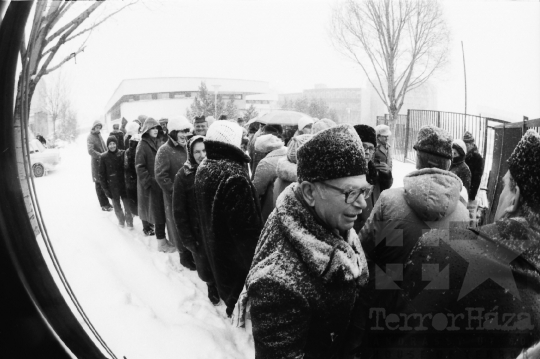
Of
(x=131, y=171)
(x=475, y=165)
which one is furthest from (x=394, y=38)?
(x=131, y=171)

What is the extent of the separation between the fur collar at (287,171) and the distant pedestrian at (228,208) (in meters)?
0.34

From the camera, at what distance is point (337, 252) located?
1.24 m

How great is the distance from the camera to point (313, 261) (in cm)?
117

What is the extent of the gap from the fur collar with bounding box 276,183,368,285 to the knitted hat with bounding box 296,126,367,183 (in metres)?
0.13

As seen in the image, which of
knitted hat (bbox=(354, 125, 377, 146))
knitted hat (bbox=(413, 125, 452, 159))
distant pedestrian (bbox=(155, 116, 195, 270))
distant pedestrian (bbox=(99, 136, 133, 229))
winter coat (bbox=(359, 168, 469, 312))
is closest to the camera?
distant pedestrian (bbox=(99, 136, 133, 229))

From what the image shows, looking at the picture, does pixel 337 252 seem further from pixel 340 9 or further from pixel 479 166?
pixel 479 166

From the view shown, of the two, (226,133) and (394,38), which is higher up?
(394,38)

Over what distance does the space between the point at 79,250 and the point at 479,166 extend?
299 cm

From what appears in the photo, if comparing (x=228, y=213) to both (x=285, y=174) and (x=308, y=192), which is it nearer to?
(x=285, y=174)

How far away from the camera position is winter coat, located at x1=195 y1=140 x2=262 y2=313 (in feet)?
8.38

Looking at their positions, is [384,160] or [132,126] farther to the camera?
[384,160]

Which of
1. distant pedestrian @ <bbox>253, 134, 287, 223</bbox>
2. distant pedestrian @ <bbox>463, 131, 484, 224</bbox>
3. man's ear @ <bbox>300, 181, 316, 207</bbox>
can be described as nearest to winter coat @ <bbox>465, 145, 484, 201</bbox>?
distant pedestrian @ <bbox>463, 131, 484, 224</bbox>

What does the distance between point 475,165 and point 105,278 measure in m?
2.94

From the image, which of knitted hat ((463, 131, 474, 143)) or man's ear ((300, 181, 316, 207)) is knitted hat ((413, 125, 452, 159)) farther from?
man's ear ((300, 181, 316, 207))
